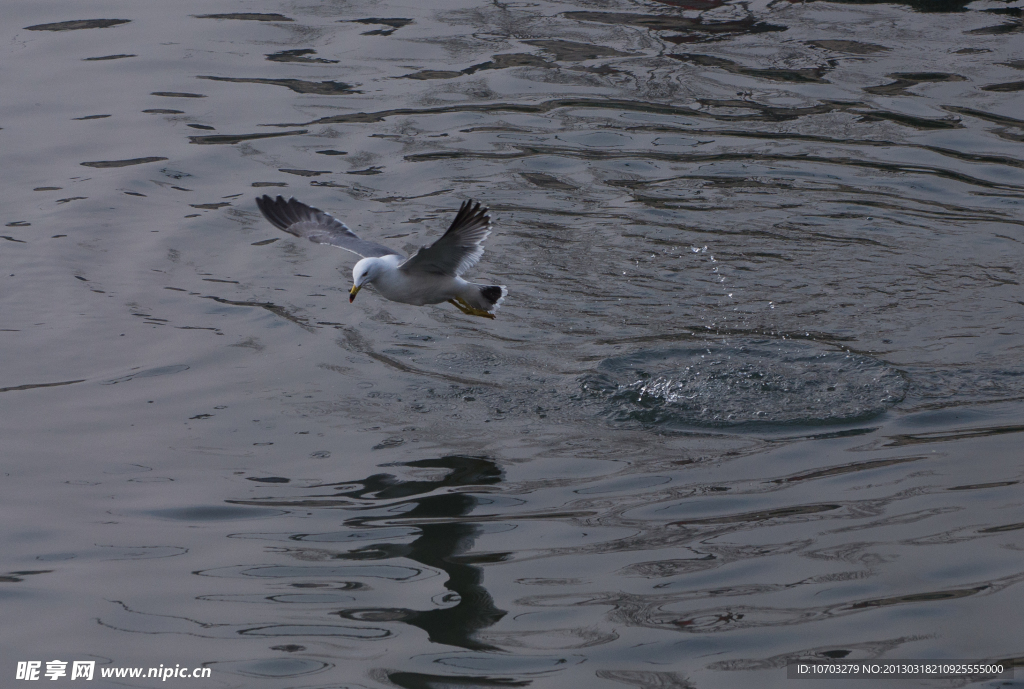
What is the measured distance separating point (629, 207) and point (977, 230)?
9.33 feet

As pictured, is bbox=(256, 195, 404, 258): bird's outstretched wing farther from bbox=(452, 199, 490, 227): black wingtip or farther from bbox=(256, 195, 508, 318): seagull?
bbox=(452, 199, 490, 227): black wingtip

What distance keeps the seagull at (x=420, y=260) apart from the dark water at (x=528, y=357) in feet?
1.53

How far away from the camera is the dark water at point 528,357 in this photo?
14.8ft

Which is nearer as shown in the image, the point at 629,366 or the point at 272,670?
the point at 272,670

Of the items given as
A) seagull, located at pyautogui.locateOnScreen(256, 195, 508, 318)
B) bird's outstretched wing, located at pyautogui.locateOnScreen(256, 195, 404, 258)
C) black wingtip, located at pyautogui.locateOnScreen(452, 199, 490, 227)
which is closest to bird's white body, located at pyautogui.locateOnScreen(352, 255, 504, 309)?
seagull, located at pyautogui.locateOnScreen(256, 195, 508, 318)

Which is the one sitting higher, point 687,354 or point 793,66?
point 793,66

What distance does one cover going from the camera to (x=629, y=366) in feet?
21.8

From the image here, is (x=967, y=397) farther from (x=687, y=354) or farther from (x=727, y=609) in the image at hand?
(x=727, y=609)

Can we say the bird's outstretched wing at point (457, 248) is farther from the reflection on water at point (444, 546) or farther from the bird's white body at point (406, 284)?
the reflection on water at point (444, 546)

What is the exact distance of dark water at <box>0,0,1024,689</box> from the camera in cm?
450

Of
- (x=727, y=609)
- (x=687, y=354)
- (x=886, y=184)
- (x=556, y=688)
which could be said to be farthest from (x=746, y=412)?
(x=886, y=184)

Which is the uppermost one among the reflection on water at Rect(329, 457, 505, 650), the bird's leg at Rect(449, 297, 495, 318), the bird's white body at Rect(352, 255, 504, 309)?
the bird's white body at Rect(352, 255, 504, 309)

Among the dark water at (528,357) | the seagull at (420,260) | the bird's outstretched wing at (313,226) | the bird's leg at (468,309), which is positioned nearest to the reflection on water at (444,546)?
the dark water at (528,357)

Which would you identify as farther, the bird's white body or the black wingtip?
the bird's white body
